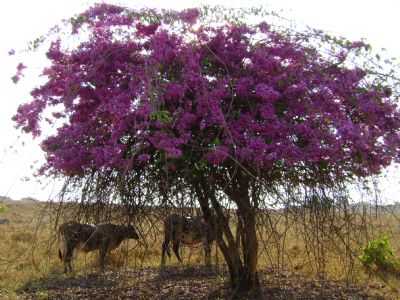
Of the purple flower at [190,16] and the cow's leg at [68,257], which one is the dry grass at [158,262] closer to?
the cow's leg at [68,257]

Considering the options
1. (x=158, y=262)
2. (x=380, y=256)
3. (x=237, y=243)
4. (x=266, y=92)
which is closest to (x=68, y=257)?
(x=158, y=262)

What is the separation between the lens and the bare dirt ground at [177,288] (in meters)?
9.27

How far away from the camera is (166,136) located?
636 cm

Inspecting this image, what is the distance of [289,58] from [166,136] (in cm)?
213

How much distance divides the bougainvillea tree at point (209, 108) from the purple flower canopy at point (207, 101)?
16 mm

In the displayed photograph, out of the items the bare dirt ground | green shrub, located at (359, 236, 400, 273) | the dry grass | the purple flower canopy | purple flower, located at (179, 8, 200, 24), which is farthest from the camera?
green shrub, located at (359, 236, 400, 273)

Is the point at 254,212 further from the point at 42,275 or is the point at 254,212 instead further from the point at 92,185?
the point at 42,275

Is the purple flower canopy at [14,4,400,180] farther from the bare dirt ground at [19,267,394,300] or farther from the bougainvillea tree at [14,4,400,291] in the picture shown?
the bare dirt ground at [19,267,394,300]

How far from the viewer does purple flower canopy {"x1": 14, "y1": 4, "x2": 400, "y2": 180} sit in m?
6.70

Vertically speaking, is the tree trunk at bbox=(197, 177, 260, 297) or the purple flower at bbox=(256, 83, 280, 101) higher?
the purple flower at bbox=(256, 83, 280, 101)

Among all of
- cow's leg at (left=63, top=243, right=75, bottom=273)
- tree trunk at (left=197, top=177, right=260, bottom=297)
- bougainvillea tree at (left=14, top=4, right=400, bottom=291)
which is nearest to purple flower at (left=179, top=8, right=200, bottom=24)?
bougainvillea tree at (left=14, top=4, right=400, bottom=291)

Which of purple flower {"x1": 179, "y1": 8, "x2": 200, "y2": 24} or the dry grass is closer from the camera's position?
purple flower {"x1": 179, "y1": 8, "x2": 200, "y2": 24}

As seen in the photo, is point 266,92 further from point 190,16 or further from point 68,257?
point 68,257

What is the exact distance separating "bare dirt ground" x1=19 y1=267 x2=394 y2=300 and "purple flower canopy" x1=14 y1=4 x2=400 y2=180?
8.19 feet
